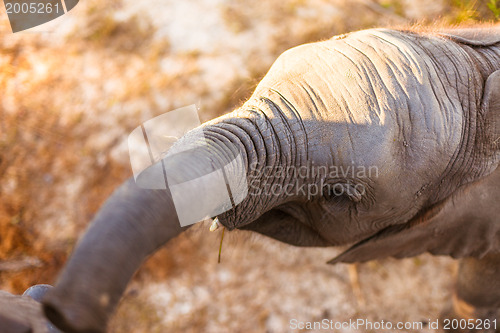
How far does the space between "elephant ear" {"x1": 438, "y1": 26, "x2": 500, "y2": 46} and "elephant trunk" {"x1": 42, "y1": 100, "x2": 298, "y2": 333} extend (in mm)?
949

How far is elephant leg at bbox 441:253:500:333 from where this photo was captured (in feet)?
9.77

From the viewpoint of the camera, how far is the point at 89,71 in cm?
427

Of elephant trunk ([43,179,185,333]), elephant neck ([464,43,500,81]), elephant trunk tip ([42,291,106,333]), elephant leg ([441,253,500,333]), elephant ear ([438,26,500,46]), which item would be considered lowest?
elephant leg ([441,253,500,333])

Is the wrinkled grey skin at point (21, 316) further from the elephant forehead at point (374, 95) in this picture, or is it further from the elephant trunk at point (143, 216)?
the elephant forehead at point (374, 95)

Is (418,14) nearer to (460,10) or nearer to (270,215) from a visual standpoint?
(460,10)

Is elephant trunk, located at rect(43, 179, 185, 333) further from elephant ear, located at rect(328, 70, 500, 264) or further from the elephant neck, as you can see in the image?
the elephant neck

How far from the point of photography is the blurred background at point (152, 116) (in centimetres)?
385

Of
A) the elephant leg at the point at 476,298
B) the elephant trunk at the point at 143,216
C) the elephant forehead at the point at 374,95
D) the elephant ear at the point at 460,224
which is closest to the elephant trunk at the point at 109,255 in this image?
the elephant trunk at the point at 143,216

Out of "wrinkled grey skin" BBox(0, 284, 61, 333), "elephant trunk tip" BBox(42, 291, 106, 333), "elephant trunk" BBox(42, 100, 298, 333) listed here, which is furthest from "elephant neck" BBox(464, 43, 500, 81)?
"wrinkled grey skin" BBox(0, 284, 61, 333)

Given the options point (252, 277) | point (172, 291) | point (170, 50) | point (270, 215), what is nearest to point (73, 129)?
point (170, 50)

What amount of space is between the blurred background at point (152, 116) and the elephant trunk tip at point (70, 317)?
254 cm

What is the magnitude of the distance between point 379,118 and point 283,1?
3099 millimetres

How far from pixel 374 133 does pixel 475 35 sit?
0.74 m

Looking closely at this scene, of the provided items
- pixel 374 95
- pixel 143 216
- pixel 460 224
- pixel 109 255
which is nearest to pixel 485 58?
pixel 374 95
